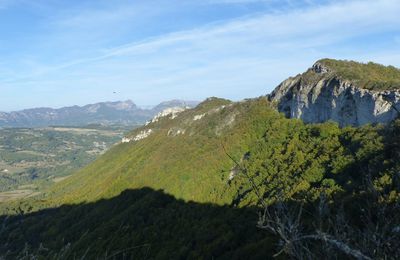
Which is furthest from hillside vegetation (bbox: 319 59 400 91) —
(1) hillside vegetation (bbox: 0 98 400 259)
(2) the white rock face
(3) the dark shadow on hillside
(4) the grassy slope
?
(2) the white rock face

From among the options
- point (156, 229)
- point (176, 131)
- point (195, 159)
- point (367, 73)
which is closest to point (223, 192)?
point (156, 229)

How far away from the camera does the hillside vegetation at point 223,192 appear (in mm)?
32281

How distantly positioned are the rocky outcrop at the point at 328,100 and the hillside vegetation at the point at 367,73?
122 cm

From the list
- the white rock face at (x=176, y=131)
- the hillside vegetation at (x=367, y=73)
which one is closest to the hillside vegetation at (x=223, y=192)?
the white rock face at (x=176, y=131)

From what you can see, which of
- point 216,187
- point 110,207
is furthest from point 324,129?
point 110,207

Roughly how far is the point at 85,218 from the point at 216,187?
50.2 metres

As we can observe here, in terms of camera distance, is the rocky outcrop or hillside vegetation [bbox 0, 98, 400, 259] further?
the rocky outcrop

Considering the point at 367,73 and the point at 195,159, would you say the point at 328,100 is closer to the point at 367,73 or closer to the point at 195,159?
the point at 367,73

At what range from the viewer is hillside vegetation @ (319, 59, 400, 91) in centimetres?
7650

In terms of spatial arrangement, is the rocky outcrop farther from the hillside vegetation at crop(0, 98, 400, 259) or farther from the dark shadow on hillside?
the dark shadow on hillside

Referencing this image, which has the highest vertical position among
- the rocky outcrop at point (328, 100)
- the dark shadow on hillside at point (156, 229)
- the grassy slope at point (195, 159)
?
the rocky outcrop at point (328, 100)

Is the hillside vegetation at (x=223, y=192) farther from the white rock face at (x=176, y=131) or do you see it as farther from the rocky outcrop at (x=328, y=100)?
the rocky outcrop at (x=328, y=100)

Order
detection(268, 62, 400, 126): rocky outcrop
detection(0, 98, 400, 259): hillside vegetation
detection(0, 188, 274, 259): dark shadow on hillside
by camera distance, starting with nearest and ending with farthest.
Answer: detection(0, 98, 400, 259): hillside vegetation → detection(0, 188, 274, 259): dark shadow on hillside → detection(268, 62, 400, 126): rocky outcrop

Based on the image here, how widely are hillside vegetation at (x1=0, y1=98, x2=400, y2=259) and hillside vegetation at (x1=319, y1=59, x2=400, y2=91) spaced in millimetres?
9886
